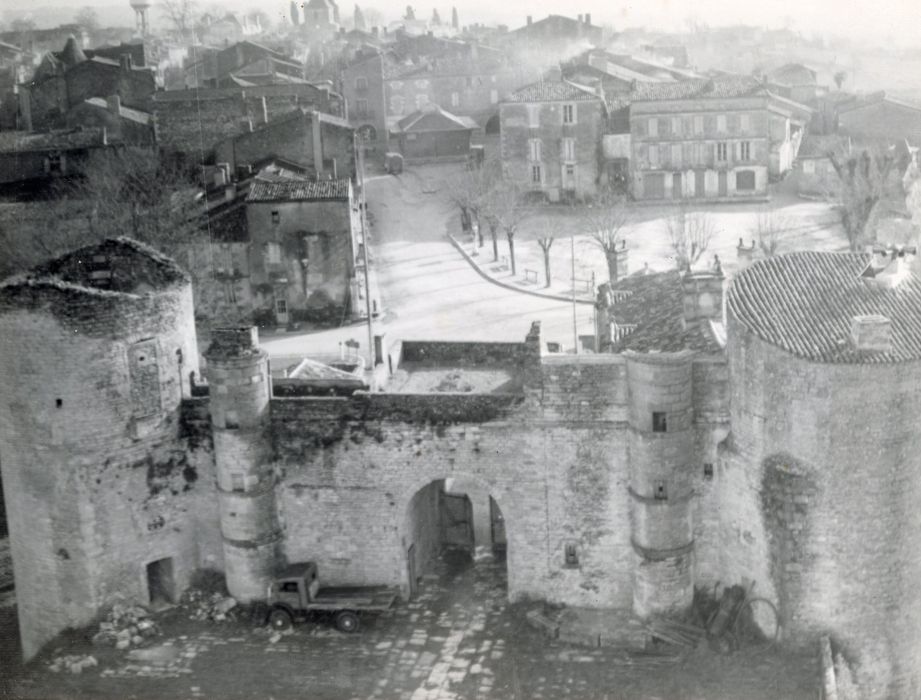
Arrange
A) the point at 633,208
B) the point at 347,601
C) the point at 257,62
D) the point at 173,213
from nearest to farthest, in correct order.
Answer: the point at 347,601 → the point at 173,213 → the point at 633,208 → the point at 257,62

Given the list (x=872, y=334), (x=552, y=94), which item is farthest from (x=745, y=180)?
(x=872, y=334)

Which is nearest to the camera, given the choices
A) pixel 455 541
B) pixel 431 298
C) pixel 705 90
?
pixel 455 541

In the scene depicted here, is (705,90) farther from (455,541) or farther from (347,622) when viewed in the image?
(347,622)

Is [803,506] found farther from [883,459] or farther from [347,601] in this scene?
[347,601]

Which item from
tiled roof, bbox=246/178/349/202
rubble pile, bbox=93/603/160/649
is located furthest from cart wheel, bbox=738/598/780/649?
tiled roof, bbox=246/178/349/202

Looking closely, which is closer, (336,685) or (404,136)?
(336,685)

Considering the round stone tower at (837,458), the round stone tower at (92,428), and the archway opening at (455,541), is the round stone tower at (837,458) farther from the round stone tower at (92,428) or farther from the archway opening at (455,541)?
the round stone tower at (92,428)

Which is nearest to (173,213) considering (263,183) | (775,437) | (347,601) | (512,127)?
(263,183)
